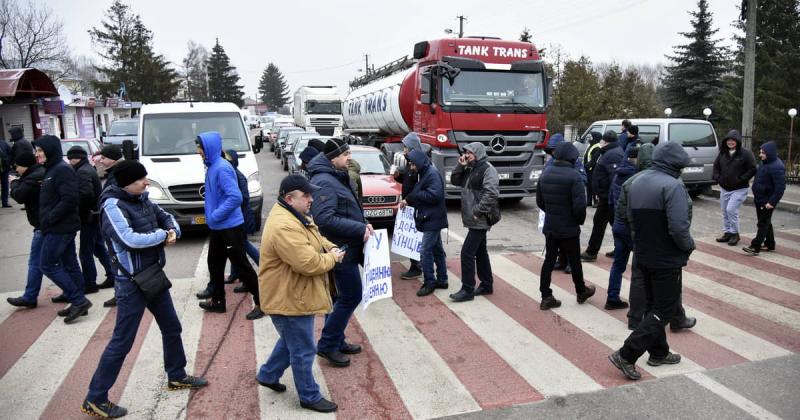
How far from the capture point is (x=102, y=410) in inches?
158

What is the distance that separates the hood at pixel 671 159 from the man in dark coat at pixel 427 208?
259cm

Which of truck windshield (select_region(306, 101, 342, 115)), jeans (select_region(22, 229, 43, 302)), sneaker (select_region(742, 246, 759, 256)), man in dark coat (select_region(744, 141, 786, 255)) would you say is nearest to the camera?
jeans (select_region(22, 229, 43, 302))

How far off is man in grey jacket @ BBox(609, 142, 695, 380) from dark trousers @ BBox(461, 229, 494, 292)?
2.09 m

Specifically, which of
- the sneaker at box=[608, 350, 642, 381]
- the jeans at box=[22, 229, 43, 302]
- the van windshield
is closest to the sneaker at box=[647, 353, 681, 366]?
the sneaker at box=[608, 350, 642, 381]

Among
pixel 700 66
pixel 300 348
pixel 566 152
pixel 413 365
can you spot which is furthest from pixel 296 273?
pixel 700 66

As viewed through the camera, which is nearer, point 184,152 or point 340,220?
point 340,220

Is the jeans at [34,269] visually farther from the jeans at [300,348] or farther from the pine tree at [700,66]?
the pine tree at [700,66]

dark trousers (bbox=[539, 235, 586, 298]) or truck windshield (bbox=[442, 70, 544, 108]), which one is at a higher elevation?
truck windshield (bbox=[442, 70, 544, 108])

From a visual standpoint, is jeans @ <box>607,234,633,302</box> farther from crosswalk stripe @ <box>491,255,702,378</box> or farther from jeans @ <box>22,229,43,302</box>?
jeans @ <box>22,229,43,302</box>

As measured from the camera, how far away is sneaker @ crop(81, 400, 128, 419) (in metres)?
4.02

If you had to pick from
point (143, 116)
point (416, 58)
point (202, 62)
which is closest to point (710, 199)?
point (416, 58)

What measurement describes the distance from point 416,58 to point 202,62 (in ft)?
290

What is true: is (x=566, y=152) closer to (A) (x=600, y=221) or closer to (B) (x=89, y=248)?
(A) (x=600, y=221)

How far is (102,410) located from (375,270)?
7.43 ft
